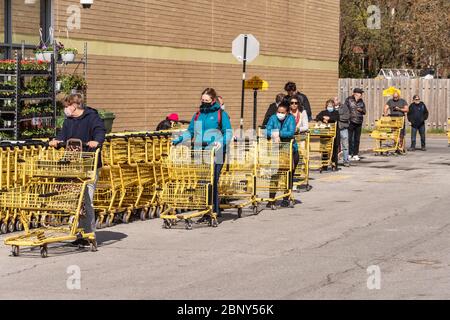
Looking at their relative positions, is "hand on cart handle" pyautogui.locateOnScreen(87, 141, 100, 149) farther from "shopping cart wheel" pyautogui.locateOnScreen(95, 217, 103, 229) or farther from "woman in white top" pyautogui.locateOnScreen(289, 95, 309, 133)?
"woman in white top" pyautogui.locateOnScreen(289, 95, 309, 133)

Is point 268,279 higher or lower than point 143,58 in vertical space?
lower

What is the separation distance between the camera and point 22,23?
25.6 m

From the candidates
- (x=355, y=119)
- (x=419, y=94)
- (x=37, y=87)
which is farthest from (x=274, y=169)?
(x=419, y=94)

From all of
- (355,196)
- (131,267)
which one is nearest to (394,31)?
(355,196)

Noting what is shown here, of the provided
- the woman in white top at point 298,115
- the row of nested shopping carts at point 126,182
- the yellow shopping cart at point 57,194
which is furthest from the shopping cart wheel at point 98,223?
the woman in white top at point 298,115

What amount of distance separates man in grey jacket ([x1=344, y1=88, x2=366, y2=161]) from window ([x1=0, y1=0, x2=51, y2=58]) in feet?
29.0

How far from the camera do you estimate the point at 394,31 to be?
66.3m

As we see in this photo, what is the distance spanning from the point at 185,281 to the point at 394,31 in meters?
56.5

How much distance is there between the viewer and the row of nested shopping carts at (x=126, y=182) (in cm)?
1366

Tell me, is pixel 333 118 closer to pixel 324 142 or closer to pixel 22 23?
pixel 324 142

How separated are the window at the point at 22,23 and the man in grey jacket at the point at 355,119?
8.85 metres

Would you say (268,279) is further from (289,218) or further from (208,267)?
(289,218)

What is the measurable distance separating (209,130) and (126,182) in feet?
4.95

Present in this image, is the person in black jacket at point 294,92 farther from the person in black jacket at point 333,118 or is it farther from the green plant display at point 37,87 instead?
the green plant display at point 37,87
